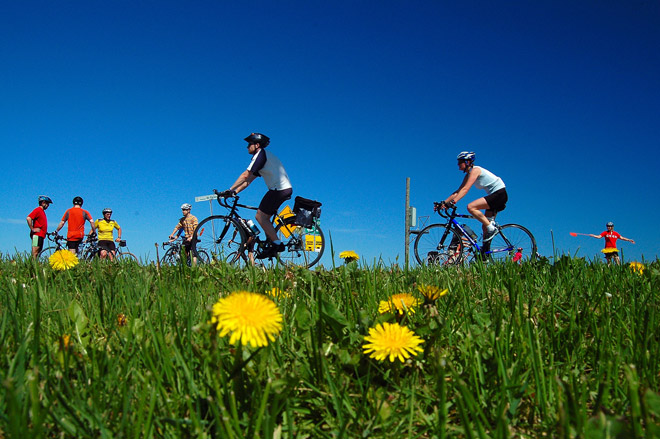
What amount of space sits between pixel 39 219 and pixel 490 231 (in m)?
12.7

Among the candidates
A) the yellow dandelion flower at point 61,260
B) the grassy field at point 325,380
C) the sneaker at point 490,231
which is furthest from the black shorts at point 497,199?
the yellow dandelion flower at point 61,260

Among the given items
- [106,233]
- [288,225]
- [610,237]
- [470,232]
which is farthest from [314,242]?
[610,237]

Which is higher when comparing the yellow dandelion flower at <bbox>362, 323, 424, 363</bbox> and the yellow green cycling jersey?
the yellow green cycling jersey

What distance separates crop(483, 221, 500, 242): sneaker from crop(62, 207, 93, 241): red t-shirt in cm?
1131

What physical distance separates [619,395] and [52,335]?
181 centimetres

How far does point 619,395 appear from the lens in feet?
4.02

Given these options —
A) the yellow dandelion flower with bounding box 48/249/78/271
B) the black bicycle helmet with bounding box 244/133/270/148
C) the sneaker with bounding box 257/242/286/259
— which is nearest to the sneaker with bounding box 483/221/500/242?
the sneaker with bounding box 257/242/286/259

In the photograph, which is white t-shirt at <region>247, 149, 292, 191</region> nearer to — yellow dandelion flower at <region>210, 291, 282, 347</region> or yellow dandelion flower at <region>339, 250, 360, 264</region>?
yellow dandelion flower at <region>339, 250, 360, 264</region>

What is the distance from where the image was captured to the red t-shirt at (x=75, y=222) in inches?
499

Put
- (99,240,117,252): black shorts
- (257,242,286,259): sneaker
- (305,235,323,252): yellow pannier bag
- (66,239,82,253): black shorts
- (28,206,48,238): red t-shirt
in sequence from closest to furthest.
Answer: (257,242,286,259): sneaker < (305,235,323,252): yellow pannier bag < (28,206,48,238): red t-shirt < (66,239,82,253): black shorts < (99,240,117,252): black shorts

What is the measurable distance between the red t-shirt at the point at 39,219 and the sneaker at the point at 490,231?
12548mm

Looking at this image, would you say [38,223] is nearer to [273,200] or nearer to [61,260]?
[273,200]

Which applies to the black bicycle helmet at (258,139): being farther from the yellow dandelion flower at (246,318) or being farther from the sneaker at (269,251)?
the yellow dandelion flower at (246,318)

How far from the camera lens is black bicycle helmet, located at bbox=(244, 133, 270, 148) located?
8211 mm
